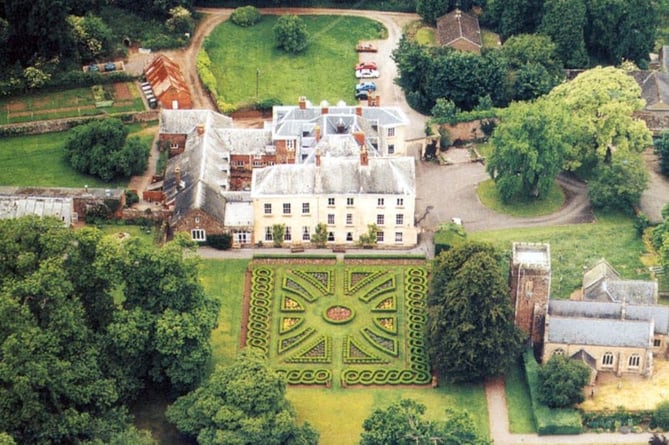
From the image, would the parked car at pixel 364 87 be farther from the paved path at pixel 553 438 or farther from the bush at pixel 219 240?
A: the paved path at pixel 553 438

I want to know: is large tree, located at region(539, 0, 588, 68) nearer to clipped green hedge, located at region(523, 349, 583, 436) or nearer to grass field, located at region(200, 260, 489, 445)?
grass field, located at region(200, 260, 489, 445)

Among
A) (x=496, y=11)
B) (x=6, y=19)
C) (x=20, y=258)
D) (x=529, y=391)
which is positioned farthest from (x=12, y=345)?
(x=496, y=11)

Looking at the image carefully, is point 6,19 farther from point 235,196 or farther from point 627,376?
point 627,376

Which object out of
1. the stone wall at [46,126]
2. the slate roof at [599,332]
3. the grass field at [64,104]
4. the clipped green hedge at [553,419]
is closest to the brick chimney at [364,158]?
the slate roof at [599,332]

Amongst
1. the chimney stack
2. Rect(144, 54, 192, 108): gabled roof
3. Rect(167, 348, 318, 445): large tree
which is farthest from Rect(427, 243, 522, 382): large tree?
Rect(144, 54, 192, 108): gabled roof

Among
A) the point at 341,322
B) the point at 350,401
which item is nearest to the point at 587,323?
the point at 350,401

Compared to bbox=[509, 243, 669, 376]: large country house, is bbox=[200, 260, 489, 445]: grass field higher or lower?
lower
